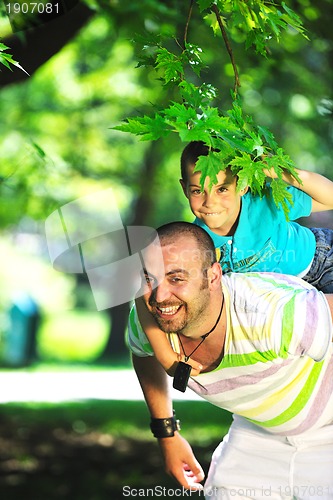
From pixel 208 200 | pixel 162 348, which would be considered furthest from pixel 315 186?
pixel 162 348

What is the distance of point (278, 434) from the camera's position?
3105 mm

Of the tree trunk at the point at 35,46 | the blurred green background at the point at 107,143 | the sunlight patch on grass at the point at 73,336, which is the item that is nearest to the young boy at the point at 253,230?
the blurred green background at the point at 107,143

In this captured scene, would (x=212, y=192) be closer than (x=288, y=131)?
Yes

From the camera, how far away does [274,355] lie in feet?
9.10

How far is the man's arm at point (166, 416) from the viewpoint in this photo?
326 centimetres

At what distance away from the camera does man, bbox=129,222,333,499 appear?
2.72m

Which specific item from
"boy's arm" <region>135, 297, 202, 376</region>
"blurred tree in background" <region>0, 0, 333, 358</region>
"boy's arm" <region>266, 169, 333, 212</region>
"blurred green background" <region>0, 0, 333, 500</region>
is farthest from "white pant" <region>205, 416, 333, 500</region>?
"blurred tree in background" <region>0, 0, 333, 358</region>

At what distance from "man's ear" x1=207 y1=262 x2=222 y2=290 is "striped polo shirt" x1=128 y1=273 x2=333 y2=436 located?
2.7 inches

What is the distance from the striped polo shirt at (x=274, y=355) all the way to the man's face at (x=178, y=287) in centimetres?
→ 11

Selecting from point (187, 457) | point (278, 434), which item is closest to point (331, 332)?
point (278, 434)

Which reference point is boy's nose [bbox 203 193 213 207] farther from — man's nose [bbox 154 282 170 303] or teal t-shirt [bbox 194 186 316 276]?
man's nose [bbox 154 282 170 303]

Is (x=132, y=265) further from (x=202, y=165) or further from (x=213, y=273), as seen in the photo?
(x=202, y=165)

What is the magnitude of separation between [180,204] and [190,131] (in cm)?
→ 1206

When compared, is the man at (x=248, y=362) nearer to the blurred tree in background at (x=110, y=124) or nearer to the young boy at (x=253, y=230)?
the young boy at (x=253, y=230)
